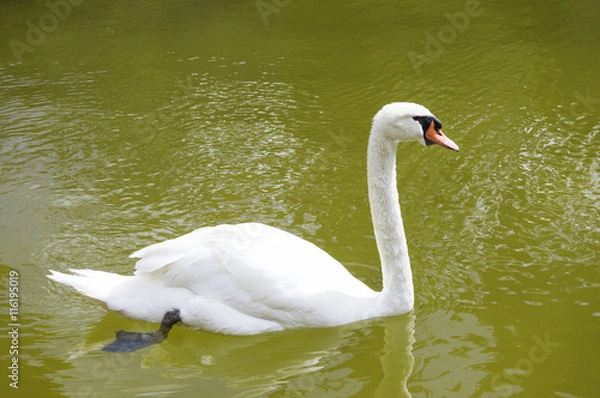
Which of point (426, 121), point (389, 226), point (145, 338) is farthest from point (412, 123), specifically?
point (145, 338)

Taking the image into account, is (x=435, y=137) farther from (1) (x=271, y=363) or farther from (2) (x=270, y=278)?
(1) (x=271, y=363)

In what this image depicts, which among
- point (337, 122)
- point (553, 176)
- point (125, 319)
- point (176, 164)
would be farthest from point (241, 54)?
point (125, 319)

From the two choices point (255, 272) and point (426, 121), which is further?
point (255, 272)

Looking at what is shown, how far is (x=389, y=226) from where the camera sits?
5441 mm

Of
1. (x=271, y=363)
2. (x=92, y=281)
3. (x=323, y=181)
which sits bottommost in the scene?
(x=271, y=363)

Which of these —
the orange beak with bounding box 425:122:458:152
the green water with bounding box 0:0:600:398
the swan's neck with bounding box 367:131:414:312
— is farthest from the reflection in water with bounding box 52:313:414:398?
the orange beak with bounding box 425:122:458:152

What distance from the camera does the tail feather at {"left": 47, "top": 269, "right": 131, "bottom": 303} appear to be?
5492 mm

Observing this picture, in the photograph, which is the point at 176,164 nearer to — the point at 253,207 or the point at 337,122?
the point at 253,207

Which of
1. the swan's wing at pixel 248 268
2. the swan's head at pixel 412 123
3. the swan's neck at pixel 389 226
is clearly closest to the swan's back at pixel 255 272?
the swan's wing at pixel 248 268

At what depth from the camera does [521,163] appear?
763cm

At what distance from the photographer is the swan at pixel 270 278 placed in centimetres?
523

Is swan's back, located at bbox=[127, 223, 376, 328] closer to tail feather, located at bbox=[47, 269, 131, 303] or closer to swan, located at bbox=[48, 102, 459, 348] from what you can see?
swan, located at bbox=[48, 102, 459, 348]

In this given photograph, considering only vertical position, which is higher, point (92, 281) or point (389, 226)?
point (389, 226)

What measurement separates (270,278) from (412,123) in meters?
1.33
